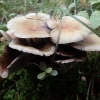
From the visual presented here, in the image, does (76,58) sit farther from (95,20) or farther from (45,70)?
(95,20)

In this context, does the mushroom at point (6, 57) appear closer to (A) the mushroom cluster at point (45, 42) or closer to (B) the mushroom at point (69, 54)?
(A) the mushroom cluster at point (45, 42)

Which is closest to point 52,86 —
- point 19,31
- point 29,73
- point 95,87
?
point 29,73

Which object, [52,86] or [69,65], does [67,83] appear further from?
[69,65]

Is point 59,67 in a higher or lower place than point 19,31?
lower

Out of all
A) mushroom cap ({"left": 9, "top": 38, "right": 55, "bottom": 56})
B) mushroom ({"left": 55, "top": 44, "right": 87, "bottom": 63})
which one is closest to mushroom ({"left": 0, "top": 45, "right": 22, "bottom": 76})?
mushroom cap ({"left": 9, "top": 38, "right": 55, "bottom": 56})

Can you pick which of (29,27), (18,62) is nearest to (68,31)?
(29,27)

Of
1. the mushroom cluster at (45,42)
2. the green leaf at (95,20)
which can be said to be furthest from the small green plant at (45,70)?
A: the green leaf at (95,20)

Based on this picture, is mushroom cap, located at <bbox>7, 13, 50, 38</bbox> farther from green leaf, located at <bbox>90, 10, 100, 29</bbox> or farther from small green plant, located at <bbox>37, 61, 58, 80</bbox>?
green leaf, located at <bbox>90, 10, 100, 29</bbox>
